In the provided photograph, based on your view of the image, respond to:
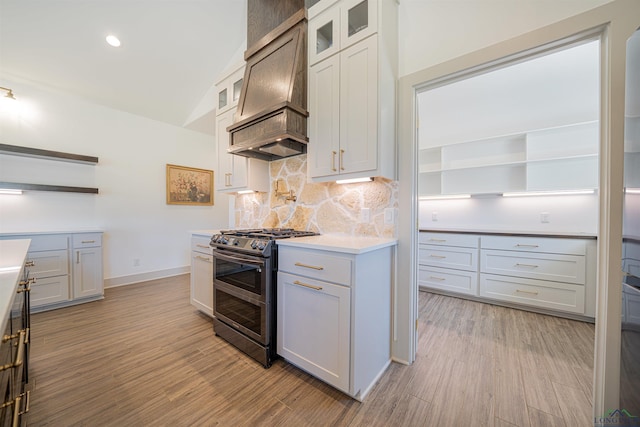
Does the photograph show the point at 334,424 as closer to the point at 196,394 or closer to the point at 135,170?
the point at 196,394

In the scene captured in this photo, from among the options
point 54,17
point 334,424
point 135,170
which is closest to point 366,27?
point 334,424

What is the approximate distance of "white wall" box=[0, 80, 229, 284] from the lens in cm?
299

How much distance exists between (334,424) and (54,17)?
4.59 metres

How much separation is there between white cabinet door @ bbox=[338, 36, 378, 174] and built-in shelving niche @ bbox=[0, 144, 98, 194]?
12.3 feet

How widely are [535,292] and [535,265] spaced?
0.99 ft

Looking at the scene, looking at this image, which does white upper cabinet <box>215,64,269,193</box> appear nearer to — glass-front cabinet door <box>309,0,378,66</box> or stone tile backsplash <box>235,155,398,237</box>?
stone tile backsplash <box>235,155,398,237</box>

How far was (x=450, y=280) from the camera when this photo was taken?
315 centimetres

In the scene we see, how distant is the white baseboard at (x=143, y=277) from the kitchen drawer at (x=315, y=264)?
3503mm

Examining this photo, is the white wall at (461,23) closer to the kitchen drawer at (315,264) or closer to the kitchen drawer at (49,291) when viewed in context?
the kitchen drawer at (315,264)

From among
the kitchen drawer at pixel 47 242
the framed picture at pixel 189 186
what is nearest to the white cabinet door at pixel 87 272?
the kitchen drawer at pixel 47 242

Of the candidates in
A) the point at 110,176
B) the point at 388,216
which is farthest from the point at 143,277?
the point at 388,216

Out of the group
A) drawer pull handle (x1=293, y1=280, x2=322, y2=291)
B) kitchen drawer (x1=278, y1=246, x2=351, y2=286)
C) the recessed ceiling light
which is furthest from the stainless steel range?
the recessed ceiling light

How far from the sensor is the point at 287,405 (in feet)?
4.68

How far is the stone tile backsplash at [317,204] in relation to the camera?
6.43ft
